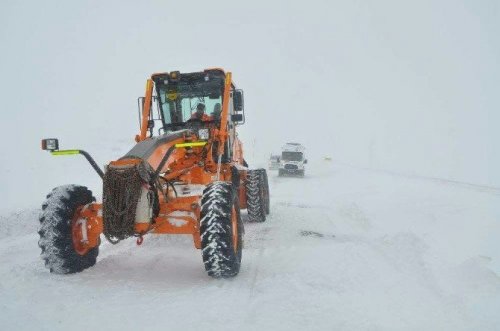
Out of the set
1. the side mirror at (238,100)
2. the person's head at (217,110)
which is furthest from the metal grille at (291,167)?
the person's head at (217,110)

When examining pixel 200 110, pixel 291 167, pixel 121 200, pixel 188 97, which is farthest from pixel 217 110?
pixel 291 167

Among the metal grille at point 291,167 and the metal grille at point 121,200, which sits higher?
the metal grille at point 121,200

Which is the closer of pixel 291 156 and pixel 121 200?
pixel 121 200

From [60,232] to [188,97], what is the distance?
12.0 ft

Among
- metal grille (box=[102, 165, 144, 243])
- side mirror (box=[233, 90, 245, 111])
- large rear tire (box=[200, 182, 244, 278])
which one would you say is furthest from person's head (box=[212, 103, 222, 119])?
metal grille (box=[102, 165, 144, 243])

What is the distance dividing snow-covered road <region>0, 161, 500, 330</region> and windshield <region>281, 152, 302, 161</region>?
56.9 ft

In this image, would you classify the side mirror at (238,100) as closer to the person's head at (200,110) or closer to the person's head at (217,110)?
the person's head at (217,110)

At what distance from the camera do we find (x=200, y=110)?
7441 mm

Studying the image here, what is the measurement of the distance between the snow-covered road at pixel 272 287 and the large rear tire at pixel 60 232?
158 millimetres

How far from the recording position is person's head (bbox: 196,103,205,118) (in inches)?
291

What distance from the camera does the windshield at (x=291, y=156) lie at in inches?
1013

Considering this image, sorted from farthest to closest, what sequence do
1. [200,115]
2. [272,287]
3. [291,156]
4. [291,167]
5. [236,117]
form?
[291,156] < [291,167] < [236,117] < [200,115] < [272,287]

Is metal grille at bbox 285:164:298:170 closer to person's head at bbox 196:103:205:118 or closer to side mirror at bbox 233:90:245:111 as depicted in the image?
side mirror at bbox 233:90:245:111

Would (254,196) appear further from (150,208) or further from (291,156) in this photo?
(291,156)
